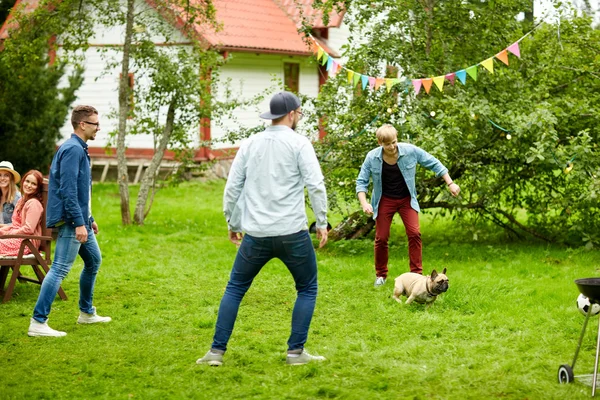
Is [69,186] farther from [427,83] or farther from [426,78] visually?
[426,78]

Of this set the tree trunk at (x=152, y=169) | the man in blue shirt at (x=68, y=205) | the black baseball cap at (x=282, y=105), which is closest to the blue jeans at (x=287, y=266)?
the black baseball cap at (x=282, y=105)

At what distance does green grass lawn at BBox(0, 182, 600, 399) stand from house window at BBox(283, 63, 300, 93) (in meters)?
13.3

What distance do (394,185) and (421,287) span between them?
1.39 meters

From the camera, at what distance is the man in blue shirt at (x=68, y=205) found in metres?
7.02

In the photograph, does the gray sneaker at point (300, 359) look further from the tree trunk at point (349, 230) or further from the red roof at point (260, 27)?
the red roof at point (260, 27)

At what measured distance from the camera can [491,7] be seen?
12.1m

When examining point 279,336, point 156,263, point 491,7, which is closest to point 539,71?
point 491,7

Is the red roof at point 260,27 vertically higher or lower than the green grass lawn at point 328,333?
higher

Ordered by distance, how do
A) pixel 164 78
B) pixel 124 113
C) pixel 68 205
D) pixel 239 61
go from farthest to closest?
pixel 239 61, pixel 124 113, pixel 164 78, pixel 68 205

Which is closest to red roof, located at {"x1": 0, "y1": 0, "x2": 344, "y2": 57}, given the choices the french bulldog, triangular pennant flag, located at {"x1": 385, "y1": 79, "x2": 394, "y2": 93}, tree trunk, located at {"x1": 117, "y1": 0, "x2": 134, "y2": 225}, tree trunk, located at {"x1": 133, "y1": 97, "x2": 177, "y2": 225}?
tree trunk, located at {"x1": 133, "y1": 97, "x2": 177, "y2": 225}

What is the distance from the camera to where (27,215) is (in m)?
8.59

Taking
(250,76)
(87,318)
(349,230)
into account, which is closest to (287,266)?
(87,318)

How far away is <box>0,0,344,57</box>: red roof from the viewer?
22312mm

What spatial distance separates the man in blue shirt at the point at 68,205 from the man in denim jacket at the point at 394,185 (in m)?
2.92
